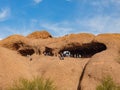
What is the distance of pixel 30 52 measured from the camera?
40625 millimetres

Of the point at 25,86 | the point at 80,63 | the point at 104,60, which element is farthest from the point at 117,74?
the point at 25,86

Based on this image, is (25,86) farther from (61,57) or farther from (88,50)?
(88,50)

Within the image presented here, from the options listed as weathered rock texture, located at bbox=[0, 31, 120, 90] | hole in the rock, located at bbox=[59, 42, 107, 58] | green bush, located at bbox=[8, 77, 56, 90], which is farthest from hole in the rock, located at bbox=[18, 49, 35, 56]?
green bush, located at bbox=[8, 77, 56, 90]

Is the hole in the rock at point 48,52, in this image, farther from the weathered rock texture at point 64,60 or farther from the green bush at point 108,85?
the green bush at point 108,85

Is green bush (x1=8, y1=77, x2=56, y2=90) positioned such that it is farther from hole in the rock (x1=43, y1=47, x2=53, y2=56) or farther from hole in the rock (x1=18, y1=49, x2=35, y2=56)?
hole in the rock (x1=18, y1=49, x2=35, y2=56)

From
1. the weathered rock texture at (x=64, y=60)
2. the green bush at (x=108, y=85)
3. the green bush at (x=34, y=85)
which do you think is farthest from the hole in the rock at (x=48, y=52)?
the green bush at (x=108, y=85)

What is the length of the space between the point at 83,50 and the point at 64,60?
4282 mm

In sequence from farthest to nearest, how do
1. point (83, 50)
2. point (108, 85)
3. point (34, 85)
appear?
point (83, 50) < point (108, 85) < point (34, 85)

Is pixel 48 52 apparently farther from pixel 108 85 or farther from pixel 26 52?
pixel 108 85

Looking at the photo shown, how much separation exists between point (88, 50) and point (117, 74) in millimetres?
8645

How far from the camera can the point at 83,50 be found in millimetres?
38781

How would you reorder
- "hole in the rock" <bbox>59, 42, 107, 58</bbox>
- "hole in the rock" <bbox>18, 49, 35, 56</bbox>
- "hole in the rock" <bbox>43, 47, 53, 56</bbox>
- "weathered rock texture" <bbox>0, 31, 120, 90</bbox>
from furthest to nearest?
"hole in the rock" <bbox>18, 49, 35, 56</bbox>
"hole in the rock" <bbox>43, 47, 53, 56</bbox>
"hole in the rock" <bbox>59, 42, 107, 58</bbox>
"weathered rock texture" <bbox>0, 31, 120, 90</bbox>

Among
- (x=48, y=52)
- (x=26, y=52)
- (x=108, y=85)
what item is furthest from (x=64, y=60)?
(x=108, y=85)

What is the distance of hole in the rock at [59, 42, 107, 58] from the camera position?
121 feet
